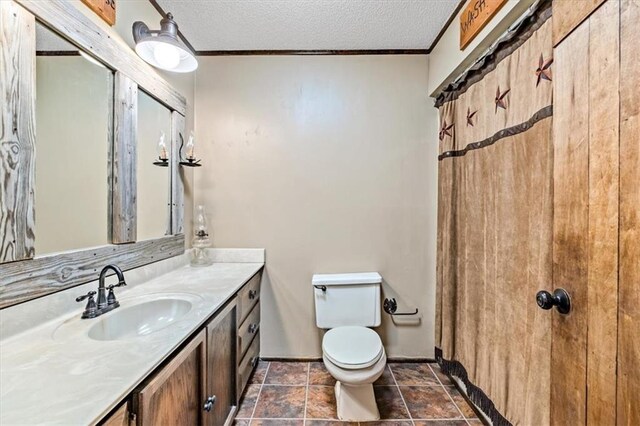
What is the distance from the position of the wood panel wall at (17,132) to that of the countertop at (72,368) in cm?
30

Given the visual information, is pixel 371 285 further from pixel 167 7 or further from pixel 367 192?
pixel 167 7

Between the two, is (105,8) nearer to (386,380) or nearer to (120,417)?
(120,417)

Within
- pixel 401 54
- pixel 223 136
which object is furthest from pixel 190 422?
pixel 401 54

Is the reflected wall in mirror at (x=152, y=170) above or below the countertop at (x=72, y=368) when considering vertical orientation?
above

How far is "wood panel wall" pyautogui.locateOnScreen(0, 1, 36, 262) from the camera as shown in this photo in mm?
913

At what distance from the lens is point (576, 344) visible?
846 mm

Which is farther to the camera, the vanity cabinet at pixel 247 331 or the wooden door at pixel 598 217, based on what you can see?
the vanity cabinet at pixel 247 331

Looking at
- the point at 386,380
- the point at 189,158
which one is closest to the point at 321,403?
the point at 386,380

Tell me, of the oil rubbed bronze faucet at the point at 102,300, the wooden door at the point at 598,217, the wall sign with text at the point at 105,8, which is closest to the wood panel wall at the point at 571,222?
the wooden door at the point at 598,217

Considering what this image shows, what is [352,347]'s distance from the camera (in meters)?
1.66

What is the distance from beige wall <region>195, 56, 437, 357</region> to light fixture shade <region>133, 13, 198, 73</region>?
64cm

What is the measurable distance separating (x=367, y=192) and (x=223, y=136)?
3.99 ft

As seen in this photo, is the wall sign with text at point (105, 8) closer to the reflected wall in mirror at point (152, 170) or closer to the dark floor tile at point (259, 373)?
the reflected wall in mirror at point (152, 170)

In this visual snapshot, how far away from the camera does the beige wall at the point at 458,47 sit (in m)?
1.30
